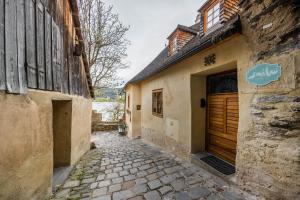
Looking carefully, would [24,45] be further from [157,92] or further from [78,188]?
[157,92]

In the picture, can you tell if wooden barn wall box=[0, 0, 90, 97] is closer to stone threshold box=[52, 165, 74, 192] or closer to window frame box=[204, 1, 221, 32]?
stone threshold box=[52, 165, 74, 192]

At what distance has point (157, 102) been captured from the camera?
6.89 meters

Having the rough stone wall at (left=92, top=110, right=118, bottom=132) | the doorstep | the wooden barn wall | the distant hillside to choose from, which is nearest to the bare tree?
the distant hillside

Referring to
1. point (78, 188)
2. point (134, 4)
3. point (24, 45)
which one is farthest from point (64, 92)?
point (134, 4)

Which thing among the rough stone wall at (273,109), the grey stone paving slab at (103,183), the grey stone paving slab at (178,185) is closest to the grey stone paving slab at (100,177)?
the grey stone paving slab at (103,183)

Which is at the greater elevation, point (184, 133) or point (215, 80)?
point (215, 80)

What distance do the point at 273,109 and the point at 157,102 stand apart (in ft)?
16.3

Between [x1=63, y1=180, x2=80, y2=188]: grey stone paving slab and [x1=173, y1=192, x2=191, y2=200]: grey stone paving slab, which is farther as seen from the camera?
[x1=63, y1=180, x2=80, y2=188]: grey stone paving slab

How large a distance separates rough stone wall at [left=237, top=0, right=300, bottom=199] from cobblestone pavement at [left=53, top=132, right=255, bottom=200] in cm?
56

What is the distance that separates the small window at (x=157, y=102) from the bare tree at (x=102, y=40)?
584 cm

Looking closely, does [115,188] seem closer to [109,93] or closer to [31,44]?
[31,44]

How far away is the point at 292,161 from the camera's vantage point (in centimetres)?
192

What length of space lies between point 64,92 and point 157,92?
414 cm

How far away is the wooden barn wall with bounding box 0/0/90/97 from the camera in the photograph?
167 cm
